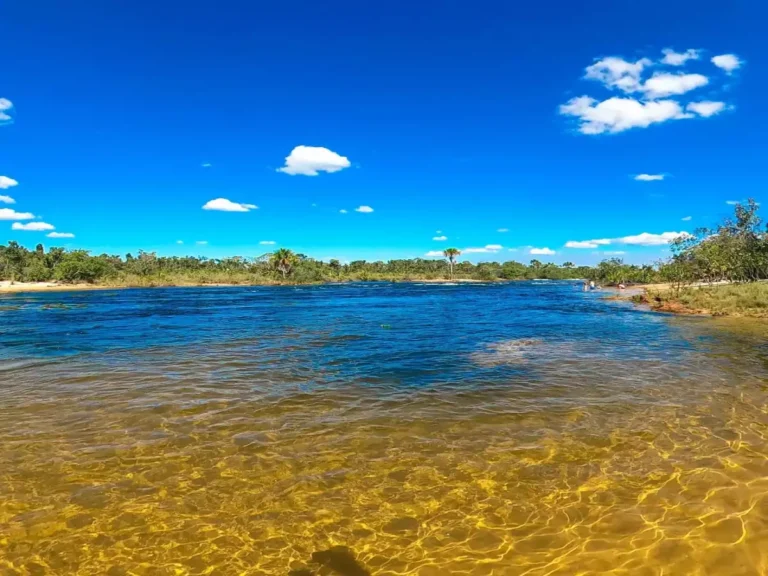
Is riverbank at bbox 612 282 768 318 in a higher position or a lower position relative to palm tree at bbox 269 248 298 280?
lower

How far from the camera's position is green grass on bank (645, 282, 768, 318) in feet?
102

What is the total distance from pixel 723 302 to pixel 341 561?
128ft

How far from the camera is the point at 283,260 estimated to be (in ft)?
404

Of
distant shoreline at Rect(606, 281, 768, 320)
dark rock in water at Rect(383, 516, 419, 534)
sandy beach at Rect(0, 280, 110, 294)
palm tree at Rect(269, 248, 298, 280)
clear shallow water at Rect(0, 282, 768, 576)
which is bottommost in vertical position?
dark rock in water at Rect(383, 516, 419, 534)

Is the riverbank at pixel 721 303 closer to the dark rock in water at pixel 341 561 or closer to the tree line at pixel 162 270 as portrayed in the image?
the dark rock in water at pixel 341 561

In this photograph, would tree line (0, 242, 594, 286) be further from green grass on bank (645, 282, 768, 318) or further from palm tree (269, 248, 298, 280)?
green grass on bank (645, 282, 768, 318)

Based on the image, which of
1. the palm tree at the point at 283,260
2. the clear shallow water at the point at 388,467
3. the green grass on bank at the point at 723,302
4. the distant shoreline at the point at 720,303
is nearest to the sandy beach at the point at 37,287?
Result: the palm tree at the point at 283,260

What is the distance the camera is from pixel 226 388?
39.7 feet

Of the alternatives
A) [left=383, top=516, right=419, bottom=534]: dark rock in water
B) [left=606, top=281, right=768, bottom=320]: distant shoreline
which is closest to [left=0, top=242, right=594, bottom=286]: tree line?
[left=606, top=281, right=768, bottom=320]: distant shoreline

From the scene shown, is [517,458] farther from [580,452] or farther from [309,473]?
[309,473]

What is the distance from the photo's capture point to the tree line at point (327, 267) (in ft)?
186

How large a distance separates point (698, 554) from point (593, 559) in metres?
1.19

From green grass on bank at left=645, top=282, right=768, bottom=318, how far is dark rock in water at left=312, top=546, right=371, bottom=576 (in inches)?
1365

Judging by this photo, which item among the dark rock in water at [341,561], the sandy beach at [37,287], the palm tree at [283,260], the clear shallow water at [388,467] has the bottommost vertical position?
the dark rock in water at [341,561]
